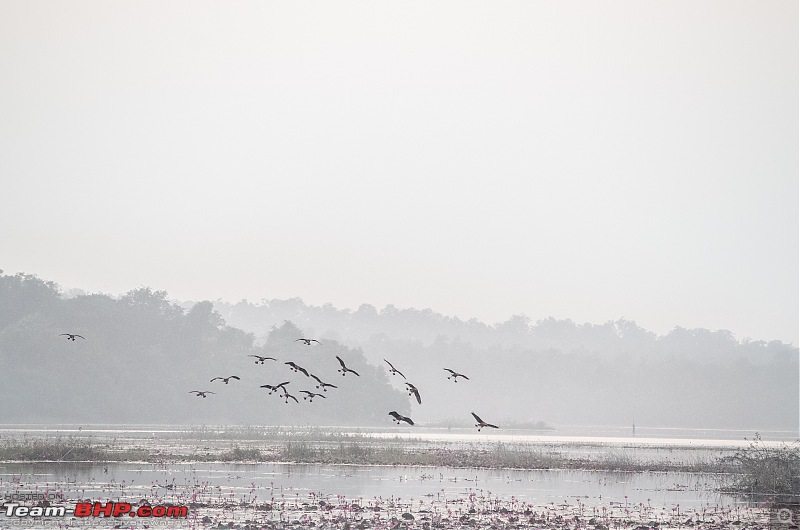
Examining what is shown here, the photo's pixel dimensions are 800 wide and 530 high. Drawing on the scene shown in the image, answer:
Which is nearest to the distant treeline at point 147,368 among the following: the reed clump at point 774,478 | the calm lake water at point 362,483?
the calm lake water at point 362,483

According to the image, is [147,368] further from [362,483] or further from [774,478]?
[774,478]

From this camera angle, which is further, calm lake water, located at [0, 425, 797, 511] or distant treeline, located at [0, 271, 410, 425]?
distant treeline, located at [0, 271, 410, 425]

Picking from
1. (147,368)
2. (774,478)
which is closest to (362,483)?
(774,478)

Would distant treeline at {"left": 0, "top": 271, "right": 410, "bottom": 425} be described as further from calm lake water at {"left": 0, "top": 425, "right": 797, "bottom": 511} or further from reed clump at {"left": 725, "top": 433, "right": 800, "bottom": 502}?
reed clump at {"left": 725, "top": 433, "right": 800, "bottom": 502}

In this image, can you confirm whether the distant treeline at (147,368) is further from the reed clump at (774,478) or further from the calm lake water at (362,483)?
the reed clump at (774,478)

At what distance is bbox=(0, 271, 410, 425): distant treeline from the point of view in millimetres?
129500

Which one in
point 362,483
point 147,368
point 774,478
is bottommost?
point 362,483

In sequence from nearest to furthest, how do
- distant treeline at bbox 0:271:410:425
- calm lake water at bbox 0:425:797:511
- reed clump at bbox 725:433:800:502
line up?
calm lake water at bbox 0:425:797:511, reed clump at bbox 725:433:800:502, distant treeline at bbox 0:271:410:425

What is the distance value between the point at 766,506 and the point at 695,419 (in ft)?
484

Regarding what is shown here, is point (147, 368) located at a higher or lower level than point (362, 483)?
higher

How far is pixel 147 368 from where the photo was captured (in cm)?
14262

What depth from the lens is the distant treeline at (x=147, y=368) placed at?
425 feet

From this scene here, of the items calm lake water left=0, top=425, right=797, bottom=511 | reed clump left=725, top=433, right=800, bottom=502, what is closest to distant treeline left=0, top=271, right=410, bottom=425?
calm lake water left=0, top=425, right=797, bottom=511

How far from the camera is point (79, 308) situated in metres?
143
